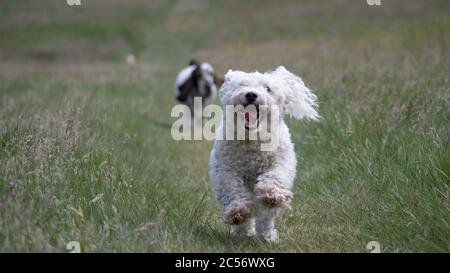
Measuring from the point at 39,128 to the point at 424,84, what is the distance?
463cm

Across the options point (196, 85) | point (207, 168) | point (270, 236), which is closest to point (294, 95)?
point (270, 236)

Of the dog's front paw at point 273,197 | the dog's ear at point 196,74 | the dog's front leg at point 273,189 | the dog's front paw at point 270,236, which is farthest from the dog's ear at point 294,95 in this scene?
the dog's ear at point 196,74

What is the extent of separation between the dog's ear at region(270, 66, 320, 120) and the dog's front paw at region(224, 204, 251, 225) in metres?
1.13

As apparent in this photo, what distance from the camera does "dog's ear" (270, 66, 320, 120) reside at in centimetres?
574

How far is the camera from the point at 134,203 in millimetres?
4875

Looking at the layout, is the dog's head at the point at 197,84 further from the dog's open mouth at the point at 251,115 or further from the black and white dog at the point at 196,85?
the dog's open mouth at the point at 251,115

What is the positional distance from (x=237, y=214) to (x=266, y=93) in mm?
1030

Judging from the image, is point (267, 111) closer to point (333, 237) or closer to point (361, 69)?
point (333, 237)

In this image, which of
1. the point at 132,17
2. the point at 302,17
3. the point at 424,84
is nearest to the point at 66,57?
the point at 132,17

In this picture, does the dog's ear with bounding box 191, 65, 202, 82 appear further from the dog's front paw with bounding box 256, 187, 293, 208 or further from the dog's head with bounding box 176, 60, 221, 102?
the dog's front paw with bounding box 256, 187, 293, 208

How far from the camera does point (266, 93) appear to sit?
17.4ft

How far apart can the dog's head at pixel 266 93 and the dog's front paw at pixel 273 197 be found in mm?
577

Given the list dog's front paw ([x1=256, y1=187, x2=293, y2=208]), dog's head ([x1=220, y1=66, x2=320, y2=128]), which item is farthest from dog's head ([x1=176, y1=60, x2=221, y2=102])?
dog's front paw ([x1=256, y1=187, x2=293, y2=208])
